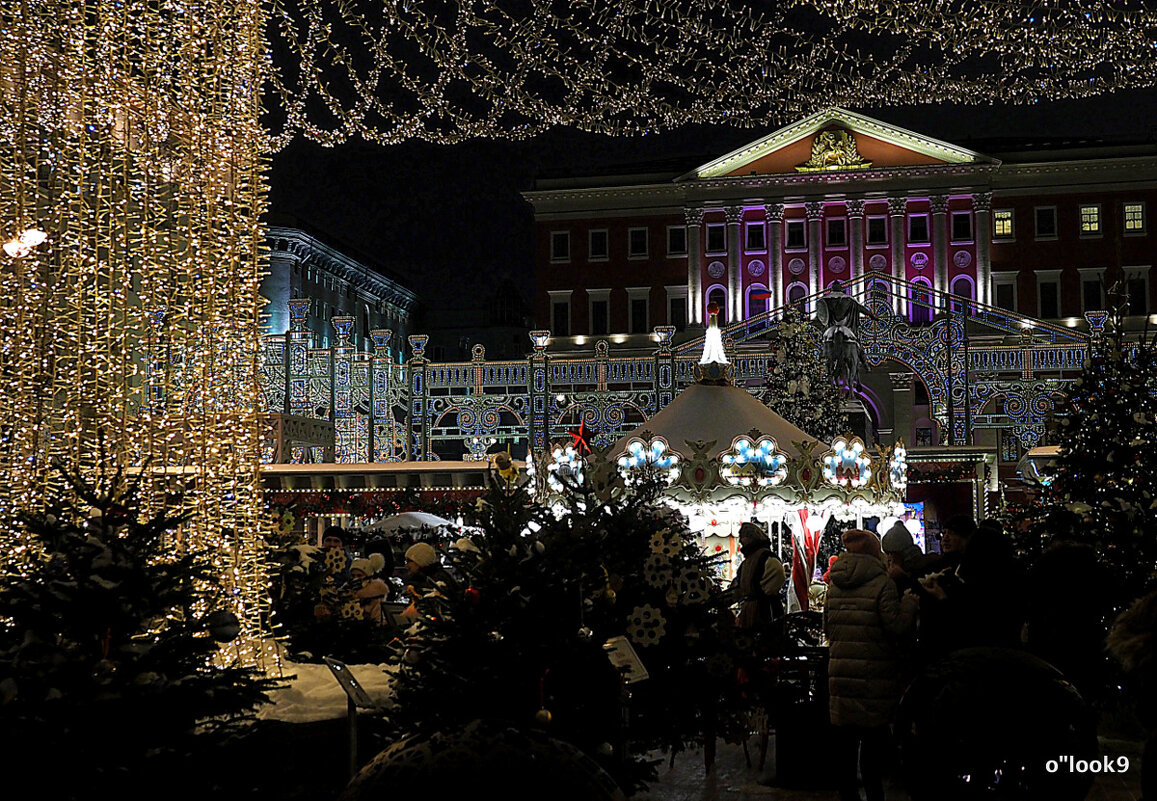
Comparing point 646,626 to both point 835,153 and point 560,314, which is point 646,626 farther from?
point 560,314

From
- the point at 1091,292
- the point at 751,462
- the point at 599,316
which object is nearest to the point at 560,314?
the point at 599,316

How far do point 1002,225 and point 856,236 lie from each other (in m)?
5.83

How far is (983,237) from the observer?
51.6 meters

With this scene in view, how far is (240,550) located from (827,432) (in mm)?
18456

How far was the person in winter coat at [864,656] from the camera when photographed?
7129 millimetres

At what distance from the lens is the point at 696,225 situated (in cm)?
5362

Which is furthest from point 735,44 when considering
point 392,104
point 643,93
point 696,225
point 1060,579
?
point 696,225

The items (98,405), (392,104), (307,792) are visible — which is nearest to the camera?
(307,792)

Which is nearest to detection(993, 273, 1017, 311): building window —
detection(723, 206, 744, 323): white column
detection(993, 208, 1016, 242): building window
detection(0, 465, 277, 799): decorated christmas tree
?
detection(993, 208, 1016, 242): building window

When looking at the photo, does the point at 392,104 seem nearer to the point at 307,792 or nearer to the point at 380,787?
the point at 307,792

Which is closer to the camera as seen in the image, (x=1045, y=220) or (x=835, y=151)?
(x=1045, y=220)

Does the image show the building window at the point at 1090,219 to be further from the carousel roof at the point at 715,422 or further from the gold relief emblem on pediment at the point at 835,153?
the carousel roof at the point at 715,422

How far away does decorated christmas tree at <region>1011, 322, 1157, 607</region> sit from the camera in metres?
10.6

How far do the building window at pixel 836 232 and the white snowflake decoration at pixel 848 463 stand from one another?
4049cm
